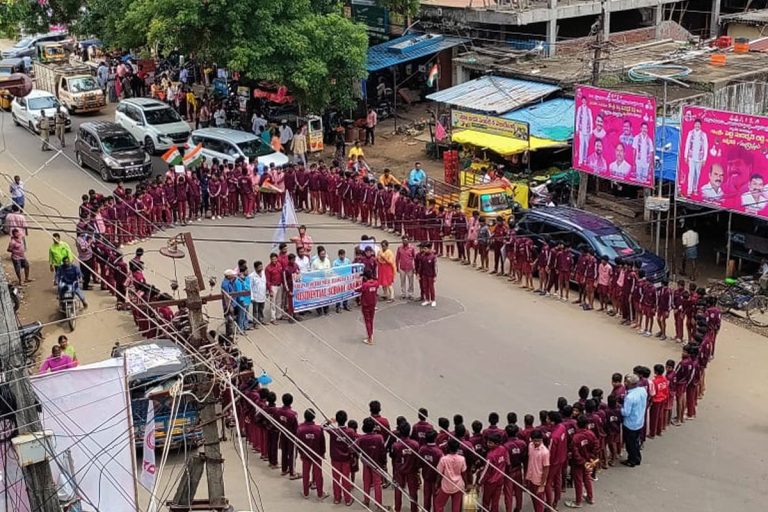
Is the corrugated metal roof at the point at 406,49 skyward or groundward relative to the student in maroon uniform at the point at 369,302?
skyward

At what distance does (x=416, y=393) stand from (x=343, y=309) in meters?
4.10

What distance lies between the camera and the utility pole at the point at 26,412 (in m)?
10.0

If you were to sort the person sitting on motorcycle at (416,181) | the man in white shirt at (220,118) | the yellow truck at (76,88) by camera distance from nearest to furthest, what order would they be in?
the person sitting on motorcycle at (416,181)
the man in white shirt at (220,118)
the yellow truck at (76,88)

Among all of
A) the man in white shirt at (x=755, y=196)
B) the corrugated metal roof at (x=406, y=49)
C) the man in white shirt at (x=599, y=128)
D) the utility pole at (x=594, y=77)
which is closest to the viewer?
the man in white shirt at (x=755, y=196)

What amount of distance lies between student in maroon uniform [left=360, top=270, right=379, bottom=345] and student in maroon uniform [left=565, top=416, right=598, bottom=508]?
225 inches

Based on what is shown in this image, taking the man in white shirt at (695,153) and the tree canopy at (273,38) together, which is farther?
the tree canopy at (273,38)

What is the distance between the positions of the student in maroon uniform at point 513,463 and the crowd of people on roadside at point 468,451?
0.04 feet

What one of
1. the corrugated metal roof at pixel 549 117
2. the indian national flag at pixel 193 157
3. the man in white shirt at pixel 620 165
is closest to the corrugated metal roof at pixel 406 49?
the corrugated metal roof at pixel 549 117

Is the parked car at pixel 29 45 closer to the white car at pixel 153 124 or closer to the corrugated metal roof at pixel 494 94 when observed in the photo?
the white car at pixel 153 124

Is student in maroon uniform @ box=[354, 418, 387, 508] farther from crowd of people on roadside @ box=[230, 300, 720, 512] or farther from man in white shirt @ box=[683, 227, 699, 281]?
man in white shirt @ box=[683, 227, 699, 281]

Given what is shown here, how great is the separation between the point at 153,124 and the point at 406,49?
9.20 m

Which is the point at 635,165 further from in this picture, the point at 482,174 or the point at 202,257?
the point at 202,257

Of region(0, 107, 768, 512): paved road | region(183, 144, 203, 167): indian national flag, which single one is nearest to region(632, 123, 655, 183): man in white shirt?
region(0, 107, 768, 512): paved road

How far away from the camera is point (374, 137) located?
3419 cm
